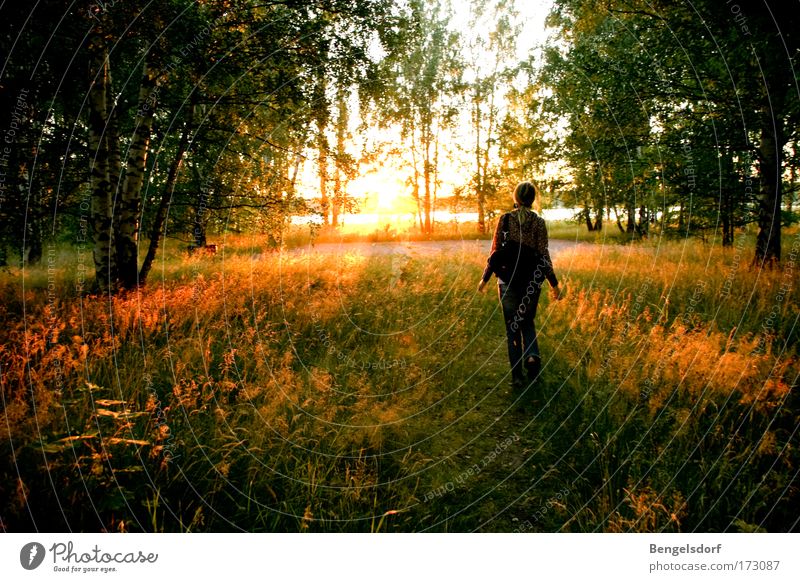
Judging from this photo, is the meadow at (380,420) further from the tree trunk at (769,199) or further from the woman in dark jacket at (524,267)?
the tree trunk at (769,199)

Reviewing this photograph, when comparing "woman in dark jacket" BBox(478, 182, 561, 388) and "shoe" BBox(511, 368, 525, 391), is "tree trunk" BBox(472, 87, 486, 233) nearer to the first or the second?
"woman in dark jacket" BBox(478, 182, 561, 388)

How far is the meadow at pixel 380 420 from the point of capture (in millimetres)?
2799

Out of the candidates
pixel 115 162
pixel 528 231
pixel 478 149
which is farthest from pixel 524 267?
pixel 478 149

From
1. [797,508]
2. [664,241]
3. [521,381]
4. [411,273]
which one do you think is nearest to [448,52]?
[664,241]

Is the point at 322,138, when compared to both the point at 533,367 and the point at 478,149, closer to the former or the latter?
the point at 533,367

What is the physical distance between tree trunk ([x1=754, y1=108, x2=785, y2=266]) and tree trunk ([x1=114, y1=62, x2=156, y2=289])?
1205 cm

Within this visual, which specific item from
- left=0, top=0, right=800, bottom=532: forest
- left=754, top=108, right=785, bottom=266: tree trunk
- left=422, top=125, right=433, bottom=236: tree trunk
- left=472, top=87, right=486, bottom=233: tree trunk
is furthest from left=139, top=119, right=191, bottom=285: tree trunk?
left=422, top=125, right=433, bottom=236: tree trunk

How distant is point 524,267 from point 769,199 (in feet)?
23.5

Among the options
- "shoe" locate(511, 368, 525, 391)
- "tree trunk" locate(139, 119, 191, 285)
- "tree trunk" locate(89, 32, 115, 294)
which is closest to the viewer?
"shoe" locate(511, 368, 525, 391)

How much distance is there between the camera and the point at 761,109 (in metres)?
7.32

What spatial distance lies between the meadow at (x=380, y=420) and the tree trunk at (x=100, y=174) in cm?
82

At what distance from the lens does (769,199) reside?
8.01m

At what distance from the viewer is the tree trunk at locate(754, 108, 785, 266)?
7629 mm

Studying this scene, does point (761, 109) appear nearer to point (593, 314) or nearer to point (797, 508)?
point (593, 314)
